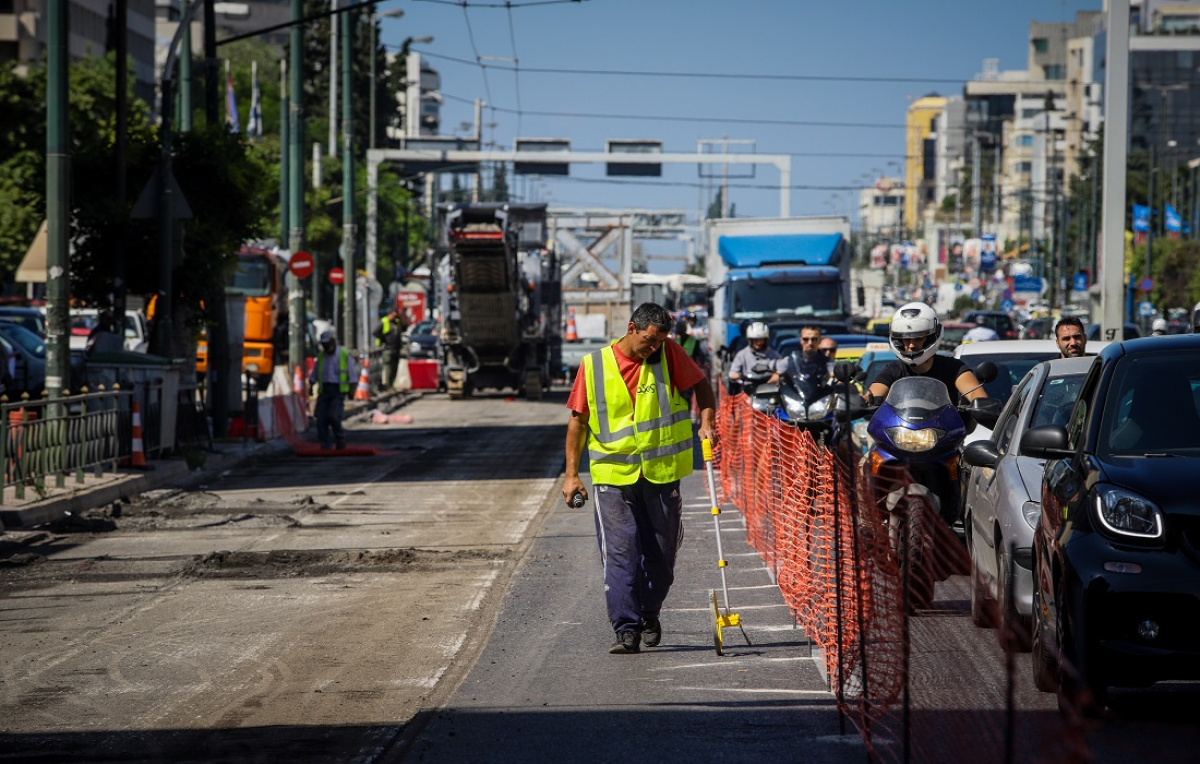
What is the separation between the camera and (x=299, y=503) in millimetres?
18469

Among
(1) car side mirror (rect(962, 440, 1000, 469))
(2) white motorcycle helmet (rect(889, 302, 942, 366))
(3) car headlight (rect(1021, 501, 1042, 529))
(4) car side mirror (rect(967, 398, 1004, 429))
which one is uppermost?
(2) white motorcycle helmet (rect(889, 302, 942, 366))

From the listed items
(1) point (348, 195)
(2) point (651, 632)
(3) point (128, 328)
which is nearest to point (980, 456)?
(2) point (651, 632)

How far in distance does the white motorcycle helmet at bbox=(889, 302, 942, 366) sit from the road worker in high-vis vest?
188 cm

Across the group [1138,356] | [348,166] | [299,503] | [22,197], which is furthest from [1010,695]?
[348,166]

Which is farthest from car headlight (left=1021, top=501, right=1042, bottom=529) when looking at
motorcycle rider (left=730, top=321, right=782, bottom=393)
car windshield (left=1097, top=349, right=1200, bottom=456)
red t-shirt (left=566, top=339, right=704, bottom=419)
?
motorcycle rider (left=730, top=321, right=782, bottom=393)

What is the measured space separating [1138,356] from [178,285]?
19377mm

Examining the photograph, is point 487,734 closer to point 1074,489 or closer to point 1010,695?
point 1074,489

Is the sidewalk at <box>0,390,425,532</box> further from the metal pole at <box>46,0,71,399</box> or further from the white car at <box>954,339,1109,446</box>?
the white car at <box>954,339,1109,446</box>

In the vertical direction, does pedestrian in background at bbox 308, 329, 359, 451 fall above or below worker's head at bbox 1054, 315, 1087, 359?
below

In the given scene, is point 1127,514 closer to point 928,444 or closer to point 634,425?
point 634,425

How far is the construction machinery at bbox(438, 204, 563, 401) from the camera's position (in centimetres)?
3744

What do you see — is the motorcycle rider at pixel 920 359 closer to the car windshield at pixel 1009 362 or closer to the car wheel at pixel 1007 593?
the car wheel at pixel 1007 593

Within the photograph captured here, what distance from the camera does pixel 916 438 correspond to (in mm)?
10508

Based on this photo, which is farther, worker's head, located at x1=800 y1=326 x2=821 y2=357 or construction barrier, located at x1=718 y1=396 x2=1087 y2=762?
worker's head, located at x1=800 y1=326 x2=821 y2=357
